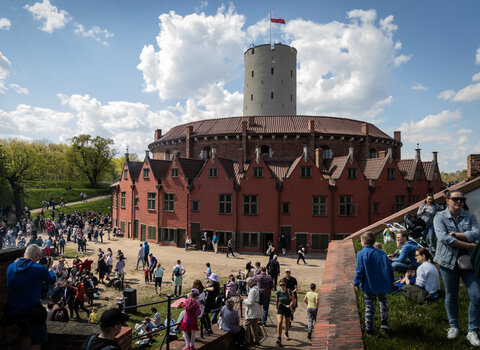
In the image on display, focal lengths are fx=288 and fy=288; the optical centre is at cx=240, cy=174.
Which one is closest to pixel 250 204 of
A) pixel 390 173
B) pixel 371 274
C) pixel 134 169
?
pixel 390 173

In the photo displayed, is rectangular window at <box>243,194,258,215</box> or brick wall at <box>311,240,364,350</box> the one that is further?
rectangular window at <box>243,194,258,215</box>

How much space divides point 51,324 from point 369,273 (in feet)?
20.3

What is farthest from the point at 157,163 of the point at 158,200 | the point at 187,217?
the point at 187,217

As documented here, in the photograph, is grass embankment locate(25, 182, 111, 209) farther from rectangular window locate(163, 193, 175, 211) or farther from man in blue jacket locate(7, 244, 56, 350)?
man in blue jacket locate(7, 244, 56, 350)

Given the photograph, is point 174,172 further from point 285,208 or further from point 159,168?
point 285,208

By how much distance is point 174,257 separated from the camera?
87.0 feet

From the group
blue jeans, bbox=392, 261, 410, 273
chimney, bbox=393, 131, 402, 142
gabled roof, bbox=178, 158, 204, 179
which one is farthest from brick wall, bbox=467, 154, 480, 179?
chimney, bbox=393, 131, 402, 142

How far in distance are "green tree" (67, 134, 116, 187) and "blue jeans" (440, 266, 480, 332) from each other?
69.9 meters

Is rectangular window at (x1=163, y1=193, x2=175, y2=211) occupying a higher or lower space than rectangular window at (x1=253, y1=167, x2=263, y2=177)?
lower

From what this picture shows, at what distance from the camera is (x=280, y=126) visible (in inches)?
1449

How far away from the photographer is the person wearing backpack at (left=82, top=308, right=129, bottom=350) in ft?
10.6

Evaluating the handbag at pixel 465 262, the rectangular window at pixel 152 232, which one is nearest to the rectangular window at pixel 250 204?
the rectangular window at pixel 152 232

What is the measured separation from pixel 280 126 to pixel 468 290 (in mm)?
33514

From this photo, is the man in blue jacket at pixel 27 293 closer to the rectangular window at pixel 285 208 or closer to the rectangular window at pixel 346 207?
the rectangular window at pixel 285 208
